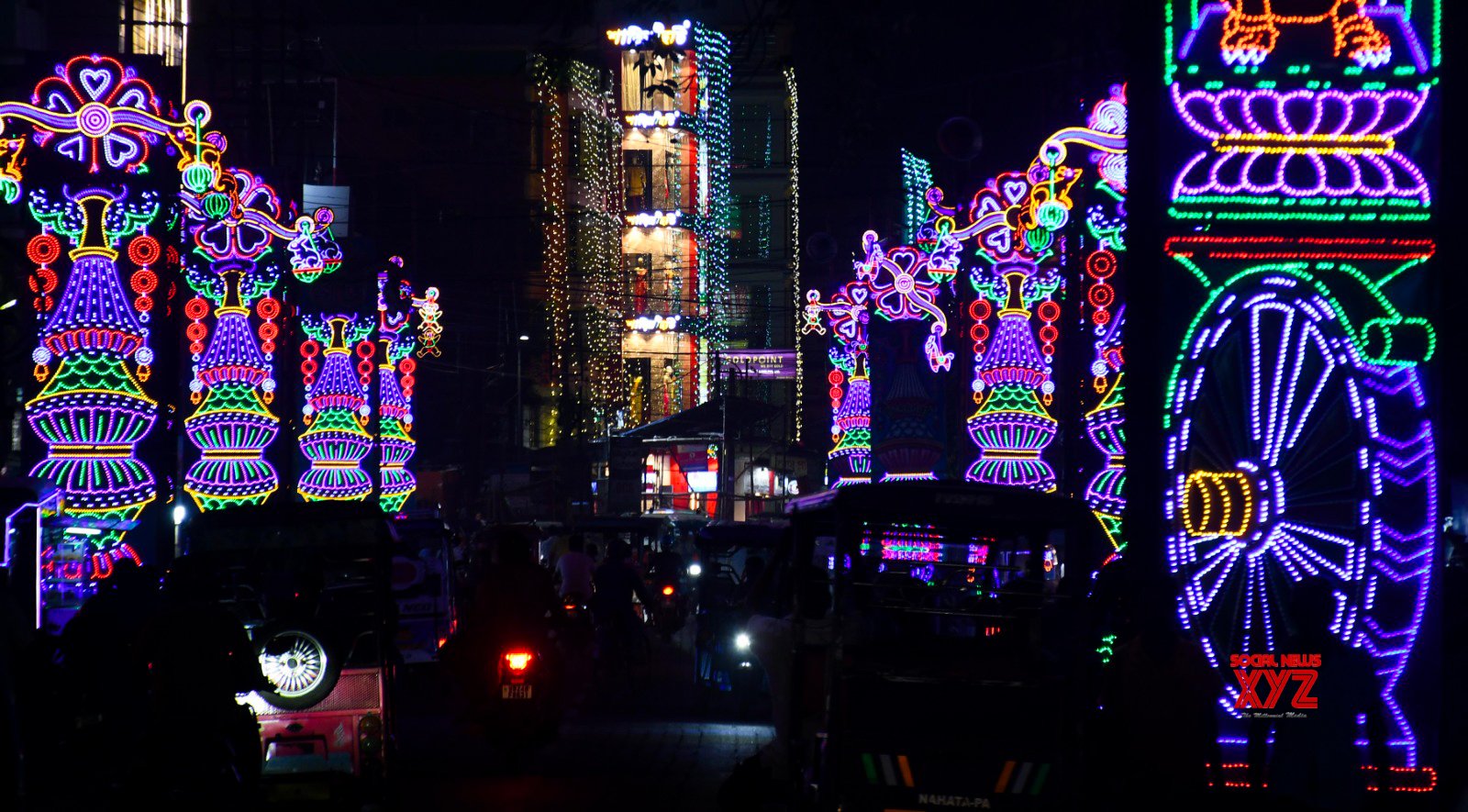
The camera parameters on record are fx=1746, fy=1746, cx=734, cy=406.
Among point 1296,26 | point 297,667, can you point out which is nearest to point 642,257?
point 1296,26

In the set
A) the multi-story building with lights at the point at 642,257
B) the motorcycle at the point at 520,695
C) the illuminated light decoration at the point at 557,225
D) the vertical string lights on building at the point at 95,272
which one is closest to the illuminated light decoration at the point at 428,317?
the multi-story building with lights at the point at 642,257

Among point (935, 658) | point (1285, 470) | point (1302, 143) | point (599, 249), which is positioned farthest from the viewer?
point (599, 249)

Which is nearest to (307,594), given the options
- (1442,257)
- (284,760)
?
(284,760)

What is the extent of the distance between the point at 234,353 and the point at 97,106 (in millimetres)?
6701

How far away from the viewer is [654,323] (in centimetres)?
6356

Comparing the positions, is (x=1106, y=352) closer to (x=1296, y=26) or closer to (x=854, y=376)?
(x=1296, y=26)

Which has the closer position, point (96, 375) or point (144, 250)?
point (96, 375)

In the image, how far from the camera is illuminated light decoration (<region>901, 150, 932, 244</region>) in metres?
49.7

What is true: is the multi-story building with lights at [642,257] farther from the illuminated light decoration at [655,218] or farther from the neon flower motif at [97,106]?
the neon flower motif at [97,106]

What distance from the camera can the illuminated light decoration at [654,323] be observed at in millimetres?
63250

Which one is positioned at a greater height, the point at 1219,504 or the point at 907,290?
the point at 907,290

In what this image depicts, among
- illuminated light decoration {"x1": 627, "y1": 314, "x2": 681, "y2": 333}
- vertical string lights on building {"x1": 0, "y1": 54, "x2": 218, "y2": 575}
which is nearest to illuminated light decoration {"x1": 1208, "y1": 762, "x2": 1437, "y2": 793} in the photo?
vertical string lights on building {"x1": 0, "y1": 54, "x2": 218, "y2": 575}

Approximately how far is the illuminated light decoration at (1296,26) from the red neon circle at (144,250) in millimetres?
18129

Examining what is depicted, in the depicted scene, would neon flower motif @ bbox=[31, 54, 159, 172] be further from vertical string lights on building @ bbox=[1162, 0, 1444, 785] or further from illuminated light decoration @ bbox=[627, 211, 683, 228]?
illuminated light decoration @ bbox=[627, 211, 683, 228]
